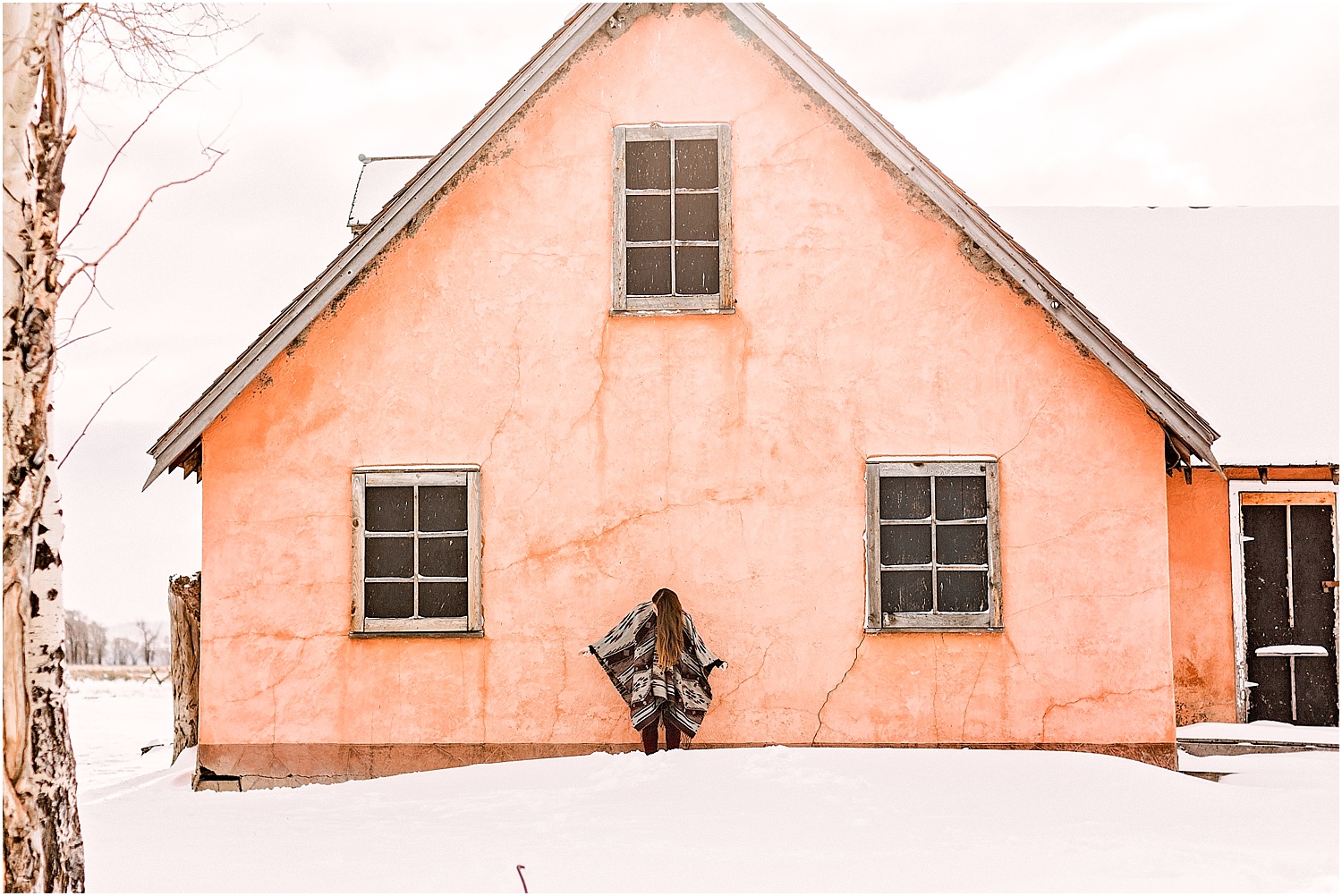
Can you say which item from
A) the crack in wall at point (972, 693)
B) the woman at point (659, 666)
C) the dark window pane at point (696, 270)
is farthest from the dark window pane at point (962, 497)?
the dark window pane at point (696, 270)

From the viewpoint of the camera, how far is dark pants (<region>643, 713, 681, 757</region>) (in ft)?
31.4

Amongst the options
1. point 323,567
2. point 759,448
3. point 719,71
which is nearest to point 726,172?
point 719,71

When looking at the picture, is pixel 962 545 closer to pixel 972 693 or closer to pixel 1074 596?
pixel 1074 596

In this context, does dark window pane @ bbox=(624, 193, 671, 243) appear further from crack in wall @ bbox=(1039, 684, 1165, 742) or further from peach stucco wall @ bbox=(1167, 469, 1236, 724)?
peach stucco wall @ bbox=(1167, 469, 1236, 724)

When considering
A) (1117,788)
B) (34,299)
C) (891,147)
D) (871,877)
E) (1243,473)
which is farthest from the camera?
(1243,473)

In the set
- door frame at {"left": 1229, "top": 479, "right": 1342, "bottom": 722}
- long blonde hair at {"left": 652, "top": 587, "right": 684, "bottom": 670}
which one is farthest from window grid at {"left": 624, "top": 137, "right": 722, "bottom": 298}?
door frame at {"left": 1229, "top": 479, "right": 1342, "bottom": 722}

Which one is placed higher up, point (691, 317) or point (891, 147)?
point (891, 147)

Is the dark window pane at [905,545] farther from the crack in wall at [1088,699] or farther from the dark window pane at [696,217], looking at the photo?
the dark window pane at [696,217]

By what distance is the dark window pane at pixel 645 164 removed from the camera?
33.8 ft

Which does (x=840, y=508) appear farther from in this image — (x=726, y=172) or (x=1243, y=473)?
(x=1243, y=473)

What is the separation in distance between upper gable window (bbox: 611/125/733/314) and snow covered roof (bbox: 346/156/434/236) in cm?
513

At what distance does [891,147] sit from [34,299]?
619cm

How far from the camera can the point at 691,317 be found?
10.2m

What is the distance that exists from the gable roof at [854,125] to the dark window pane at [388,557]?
5.26 ft
